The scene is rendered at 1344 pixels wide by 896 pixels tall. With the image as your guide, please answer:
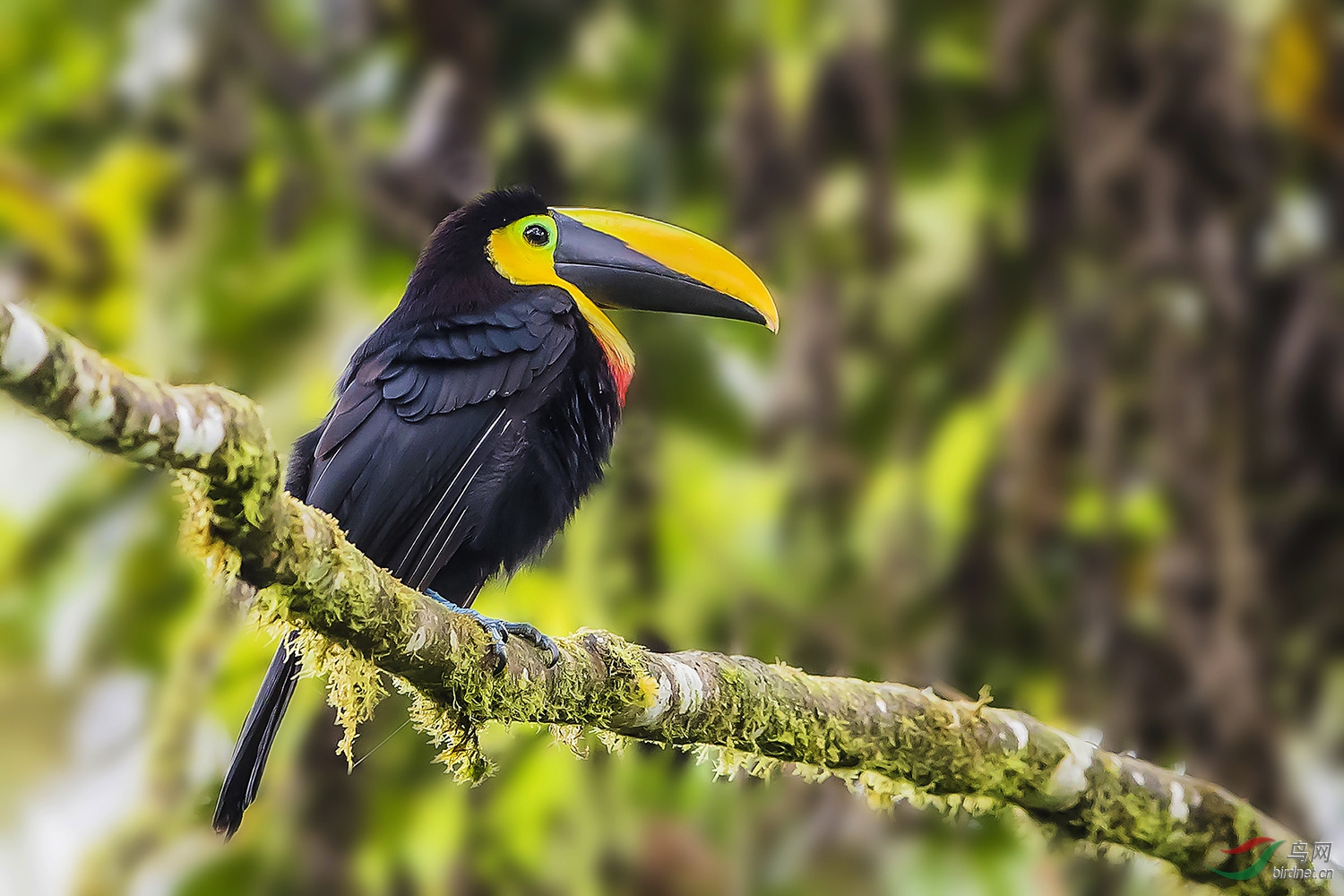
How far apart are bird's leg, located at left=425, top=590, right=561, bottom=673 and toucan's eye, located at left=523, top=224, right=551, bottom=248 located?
1.01 m

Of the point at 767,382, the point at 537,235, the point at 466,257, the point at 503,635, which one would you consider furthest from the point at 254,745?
the point at 767,382

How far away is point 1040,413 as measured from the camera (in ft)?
11.3

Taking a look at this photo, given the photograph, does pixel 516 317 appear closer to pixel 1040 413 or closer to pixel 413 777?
pixel 413 777

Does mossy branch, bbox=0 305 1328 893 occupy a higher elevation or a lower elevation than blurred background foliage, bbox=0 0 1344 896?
lower

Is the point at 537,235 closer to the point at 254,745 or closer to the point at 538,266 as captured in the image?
the point at 538,266

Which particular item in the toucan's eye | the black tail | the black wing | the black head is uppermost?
the toucan's eye

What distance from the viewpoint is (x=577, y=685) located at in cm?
175

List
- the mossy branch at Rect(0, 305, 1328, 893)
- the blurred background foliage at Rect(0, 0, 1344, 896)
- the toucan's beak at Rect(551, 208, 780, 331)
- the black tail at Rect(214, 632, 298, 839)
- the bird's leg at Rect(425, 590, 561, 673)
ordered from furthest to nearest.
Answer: the blurred background foliage at Rect(0, 0, 1344, 896) → the toucan's beak at Rect(551, 208, 780, 331) → the black tail at Rect(214, 632, 298, 839) → the bird's leg at Rect(425, 590, 561, 673) → the mossy branch at Rect(0, 305, 1328, 893)

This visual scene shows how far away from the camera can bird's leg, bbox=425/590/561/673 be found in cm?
165

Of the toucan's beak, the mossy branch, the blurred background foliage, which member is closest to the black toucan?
the toucan's beak

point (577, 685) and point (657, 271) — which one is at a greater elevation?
point (657, 271)

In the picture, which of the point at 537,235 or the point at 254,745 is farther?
the point at 537,235

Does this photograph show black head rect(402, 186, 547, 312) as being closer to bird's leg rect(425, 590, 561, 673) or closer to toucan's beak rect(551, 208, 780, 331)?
toucan's beak rect(551, 208, 780, 331)

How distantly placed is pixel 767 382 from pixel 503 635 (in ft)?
6.14
